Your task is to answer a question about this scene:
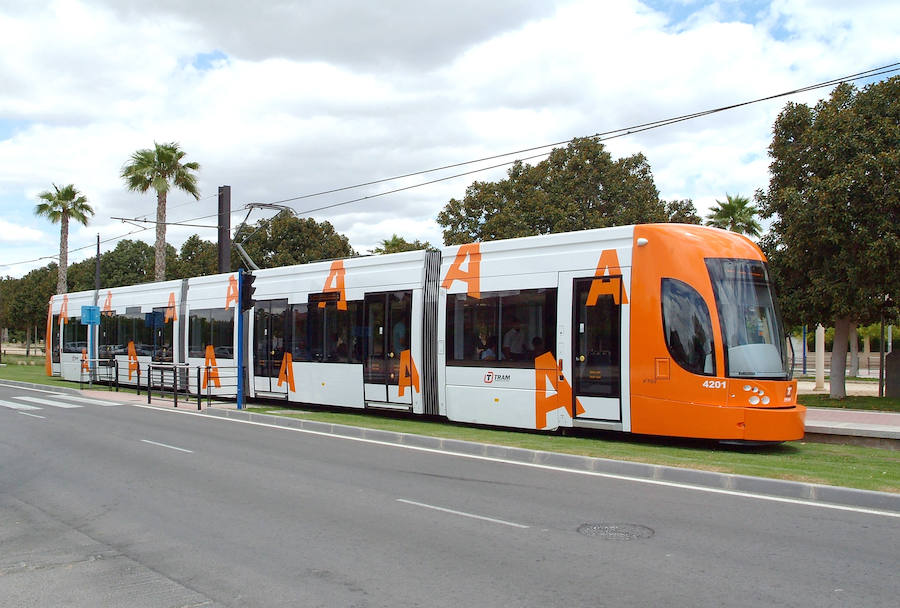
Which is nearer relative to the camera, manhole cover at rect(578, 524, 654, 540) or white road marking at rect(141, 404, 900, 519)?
manhole cover at rect(578, 524, 654, 540)

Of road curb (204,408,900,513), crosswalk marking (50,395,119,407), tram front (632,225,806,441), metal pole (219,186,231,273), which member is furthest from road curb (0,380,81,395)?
tram front (632,225,806,441)

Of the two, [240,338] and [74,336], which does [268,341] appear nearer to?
[240,338]

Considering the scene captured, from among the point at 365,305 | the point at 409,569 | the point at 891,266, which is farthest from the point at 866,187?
the point at 409,569

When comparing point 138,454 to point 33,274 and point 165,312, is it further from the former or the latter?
point 33,274

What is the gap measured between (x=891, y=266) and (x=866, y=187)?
2133 mm

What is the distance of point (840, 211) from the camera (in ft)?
68.0

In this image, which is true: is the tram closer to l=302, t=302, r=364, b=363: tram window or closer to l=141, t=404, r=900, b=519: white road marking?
l=302, t=302, r=364, b=363: tram window

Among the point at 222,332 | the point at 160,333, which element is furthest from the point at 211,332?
the point at 160,333

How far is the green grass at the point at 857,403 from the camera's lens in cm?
2112

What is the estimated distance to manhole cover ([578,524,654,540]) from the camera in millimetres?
7172

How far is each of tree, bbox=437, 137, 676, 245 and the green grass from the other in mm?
→ 11065

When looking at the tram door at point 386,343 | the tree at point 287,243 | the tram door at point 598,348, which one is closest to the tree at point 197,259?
the tree at point 287,243

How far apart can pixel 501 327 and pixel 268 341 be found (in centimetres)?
840

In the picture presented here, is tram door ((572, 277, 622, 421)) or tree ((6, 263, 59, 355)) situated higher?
tree ((6, 263, 59, 355))
